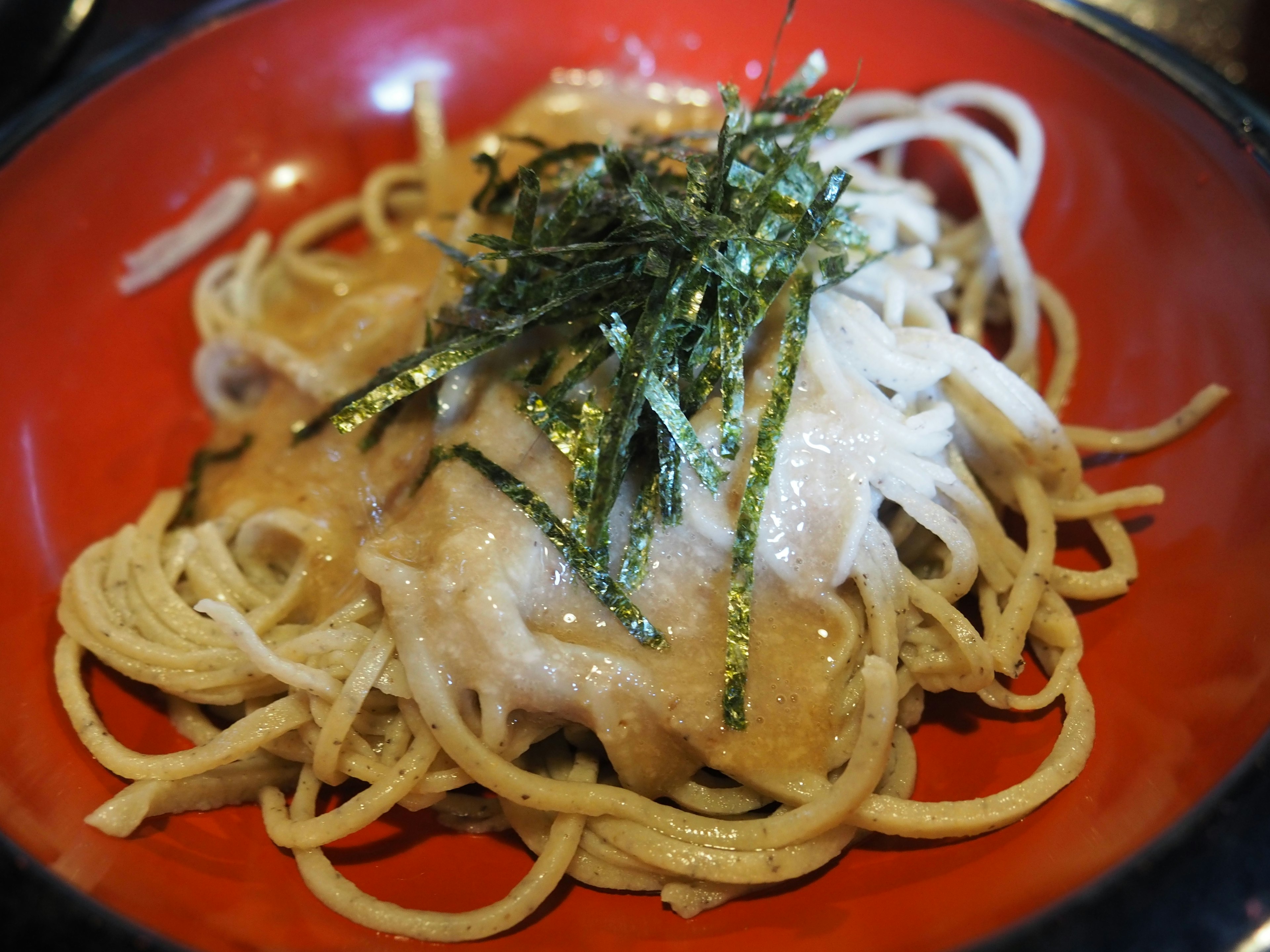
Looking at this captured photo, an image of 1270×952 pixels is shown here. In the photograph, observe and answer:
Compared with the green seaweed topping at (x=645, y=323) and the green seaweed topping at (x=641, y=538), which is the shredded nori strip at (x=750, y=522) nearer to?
the green seaweed topping at (x=645, y=323)

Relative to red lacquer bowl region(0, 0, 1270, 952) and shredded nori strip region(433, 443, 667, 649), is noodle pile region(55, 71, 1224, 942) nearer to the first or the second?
Result: red lacquer bowl region(0, 0, 1270, 952)

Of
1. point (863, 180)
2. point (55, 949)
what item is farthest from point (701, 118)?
point (55, 949)

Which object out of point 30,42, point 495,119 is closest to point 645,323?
point 495,119

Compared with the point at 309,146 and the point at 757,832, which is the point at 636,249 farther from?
the point at 309,146

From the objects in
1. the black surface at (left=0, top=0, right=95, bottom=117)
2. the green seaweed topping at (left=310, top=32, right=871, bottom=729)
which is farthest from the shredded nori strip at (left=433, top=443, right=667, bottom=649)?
the black surface at (left=0, top=0, right=95, bottom=117)

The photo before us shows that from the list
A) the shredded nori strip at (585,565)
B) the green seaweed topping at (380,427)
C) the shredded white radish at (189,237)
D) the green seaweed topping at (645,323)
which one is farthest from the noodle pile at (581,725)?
the shredded white radish at (189,237)

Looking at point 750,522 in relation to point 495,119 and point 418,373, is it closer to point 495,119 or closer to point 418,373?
point 418,373
